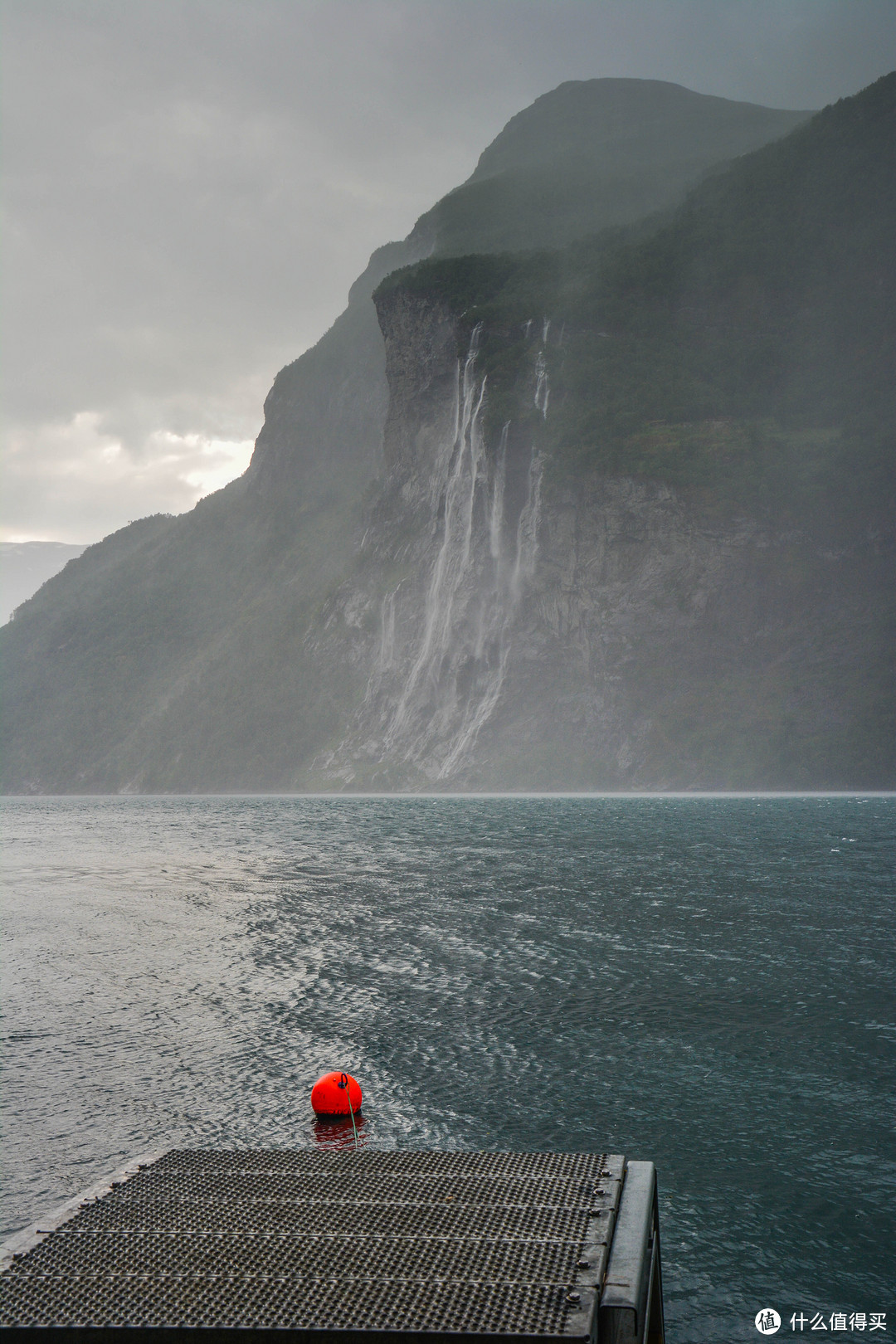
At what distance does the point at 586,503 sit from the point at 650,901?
98407 millimetres

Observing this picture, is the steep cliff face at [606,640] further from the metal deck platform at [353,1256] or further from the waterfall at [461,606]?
the metal deck platform at [353,1256]

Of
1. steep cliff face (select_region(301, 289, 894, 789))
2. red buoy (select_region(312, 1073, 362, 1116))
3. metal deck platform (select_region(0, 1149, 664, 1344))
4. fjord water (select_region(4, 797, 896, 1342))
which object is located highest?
steep cliff face (select_region(301, 289, 894, 789))

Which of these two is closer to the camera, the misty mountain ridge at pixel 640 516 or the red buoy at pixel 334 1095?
the red buoy at pixel 334 1095

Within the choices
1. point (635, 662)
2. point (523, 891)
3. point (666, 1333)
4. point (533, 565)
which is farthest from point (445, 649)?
point (666, 1333)

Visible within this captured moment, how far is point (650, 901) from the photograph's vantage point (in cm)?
3544

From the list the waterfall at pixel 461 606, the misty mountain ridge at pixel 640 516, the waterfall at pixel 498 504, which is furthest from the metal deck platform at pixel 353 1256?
the waterfall at pixel 498 504

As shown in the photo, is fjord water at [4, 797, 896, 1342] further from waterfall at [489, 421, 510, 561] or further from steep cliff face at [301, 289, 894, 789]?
waterfall at [489, 421, 510, 561]

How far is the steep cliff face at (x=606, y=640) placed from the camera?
118 meters

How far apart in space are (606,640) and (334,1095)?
Answer: 4403 inches

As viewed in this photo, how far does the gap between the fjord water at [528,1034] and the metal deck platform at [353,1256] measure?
1.64m

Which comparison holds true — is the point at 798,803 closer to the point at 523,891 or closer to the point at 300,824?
the point at 300,824

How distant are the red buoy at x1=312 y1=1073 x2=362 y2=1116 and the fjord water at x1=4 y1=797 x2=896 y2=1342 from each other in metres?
0.31

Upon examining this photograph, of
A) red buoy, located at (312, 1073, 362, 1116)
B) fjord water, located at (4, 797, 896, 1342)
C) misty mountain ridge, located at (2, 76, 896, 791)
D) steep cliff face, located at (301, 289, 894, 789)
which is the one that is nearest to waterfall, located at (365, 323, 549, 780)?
steep cliff face, located at (301, 289, 894, 789)

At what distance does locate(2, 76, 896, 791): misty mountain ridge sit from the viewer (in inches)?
4749
